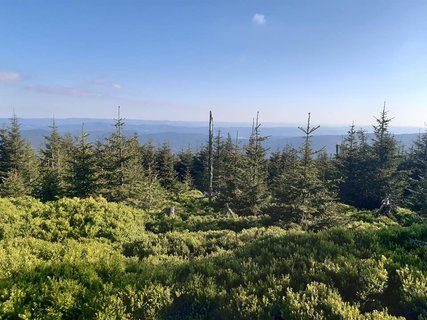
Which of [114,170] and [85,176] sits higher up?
[114,170]

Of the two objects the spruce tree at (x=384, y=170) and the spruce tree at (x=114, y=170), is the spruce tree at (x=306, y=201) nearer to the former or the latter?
the spruce tree at (x=114, y=170)

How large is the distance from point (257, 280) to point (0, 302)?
5188 millimetres

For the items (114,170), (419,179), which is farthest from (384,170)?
(114,170)

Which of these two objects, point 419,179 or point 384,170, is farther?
point 419,179

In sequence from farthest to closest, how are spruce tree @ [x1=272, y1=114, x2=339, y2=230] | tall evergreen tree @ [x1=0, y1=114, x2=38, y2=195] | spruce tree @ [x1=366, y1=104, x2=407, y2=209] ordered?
tall evergreen tree @ [x1=0, y1=114, x2=38, y2=195], spruce tree @ [x1=366, y1=104, x2=407, y2=209], spruce tree @ [x1=272, y1=114, x2=339, y2=230]

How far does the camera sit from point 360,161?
34625 mm

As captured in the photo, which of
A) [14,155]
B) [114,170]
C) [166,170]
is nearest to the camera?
[114,170]

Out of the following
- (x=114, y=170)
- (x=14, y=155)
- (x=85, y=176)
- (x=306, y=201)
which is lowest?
(x=306, y=201)

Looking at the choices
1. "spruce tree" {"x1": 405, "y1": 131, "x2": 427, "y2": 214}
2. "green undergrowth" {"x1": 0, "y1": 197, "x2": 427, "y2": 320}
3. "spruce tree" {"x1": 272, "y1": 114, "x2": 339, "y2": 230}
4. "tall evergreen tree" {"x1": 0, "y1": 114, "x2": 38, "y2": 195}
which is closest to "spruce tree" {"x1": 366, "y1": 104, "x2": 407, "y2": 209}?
"spruce tree" {"x1": 405, "y1": 131, "x2": 427, "y2": 214}

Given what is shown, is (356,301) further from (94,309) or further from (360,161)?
(360,161)

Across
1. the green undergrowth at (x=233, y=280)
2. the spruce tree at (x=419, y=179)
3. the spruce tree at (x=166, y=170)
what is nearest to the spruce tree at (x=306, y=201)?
the green undergrowth at (x=233, y=280)

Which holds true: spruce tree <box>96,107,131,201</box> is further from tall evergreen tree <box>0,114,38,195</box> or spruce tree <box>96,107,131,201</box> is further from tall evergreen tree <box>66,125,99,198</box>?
tall evergreen tree <box>0,114,38,195</box>

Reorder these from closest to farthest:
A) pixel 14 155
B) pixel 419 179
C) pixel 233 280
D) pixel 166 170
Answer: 1. pixel 233 280
2. pixel 14 155
3. pixel 419 179
4. pixel 166 170

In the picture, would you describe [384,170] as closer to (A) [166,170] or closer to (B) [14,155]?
(A) [166,170]
